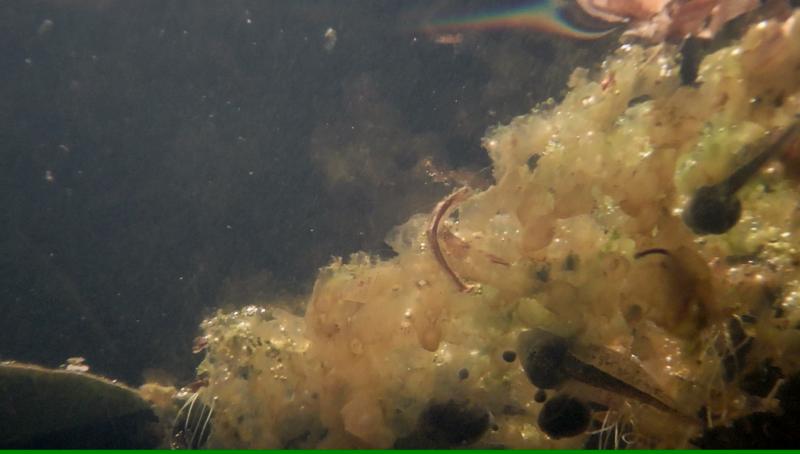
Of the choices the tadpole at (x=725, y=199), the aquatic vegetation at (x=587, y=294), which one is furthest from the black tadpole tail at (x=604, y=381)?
the tadpole at (x=725, y=199)

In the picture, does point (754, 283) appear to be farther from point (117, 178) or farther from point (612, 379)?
point (117, 178)

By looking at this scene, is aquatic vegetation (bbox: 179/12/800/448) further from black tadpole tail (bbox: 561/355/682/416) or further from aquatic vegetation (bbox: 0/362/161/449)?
aquatic vegetation (bbox: 0/362/161/449)

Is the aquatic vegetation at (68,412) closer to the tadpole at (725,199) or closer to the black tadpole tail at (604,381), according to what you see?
the black tadpole tail at (604,381)

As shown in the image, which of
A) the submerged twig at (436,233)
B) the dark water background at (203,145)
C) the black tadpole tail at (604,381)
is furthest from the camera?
the dark water background at (203,145)

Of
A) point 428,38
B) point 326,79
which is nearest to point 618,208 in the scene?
point 428,38

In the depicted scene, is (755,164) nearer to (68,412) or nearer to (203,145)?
(68,412)

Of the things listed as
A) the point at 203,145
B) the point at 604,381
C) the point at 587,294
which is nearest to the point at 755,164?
the point at 587,294
